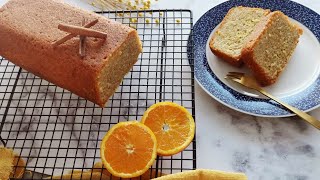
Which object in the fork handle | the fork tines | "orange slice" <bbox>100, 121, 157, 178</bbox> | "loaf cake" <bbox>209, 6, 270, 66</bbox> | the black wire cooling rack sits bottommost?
the black wire cooling rack

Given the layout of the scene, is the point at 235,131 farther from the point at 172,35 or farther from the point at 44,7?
the point at 44,7

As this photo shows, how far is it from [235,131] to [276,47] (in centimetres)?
45

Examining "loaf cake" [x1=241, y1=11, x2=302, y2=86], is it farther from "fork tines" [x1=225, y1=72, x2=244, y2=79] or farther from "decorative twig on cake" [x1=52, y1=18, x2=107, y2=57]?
"decorative twig on cake" [x1=52, y1=18, x2=107, y2=57]

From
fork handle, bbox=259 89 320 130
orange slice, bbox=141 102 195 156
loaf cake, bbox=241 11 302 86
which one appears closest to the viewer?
orange slice, bbox=141 102 195 156

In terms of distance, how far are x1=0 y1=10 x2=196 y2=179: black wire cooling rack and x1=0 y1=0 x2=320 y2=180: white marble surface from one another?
89mm

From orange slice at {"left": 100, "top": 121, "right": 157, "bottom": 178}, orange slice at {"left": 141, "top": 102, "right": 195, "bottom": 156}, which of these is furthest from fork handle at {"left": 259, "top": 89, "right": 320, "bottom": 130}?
orange slice at {"left": 100, "top": 121, "right": 157, "bottom": 178}

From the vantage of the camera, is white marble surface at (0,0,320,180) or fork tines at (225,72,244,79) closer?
white marble surface at (0,0,320,180)

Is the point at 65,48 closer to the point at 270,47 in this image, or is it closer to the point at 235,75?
the point at 235,75

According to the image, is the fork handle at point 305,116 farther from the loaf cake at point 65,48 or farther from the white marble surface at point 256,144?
the loaf cake at point 65,48

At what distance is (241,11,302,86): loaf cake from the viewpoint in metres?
1.80

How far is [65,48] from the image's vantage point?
1.65 metres

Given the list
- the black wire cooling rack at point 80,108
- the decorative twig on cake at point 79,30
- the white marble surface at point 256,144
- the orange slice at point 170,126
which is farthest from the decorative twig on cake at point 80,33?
the white marble surface at point 256,144

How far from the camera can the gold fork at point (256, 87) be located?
164 centimetres

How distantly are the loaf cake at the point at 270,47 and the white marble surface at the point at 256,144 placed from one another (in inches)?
8.3
